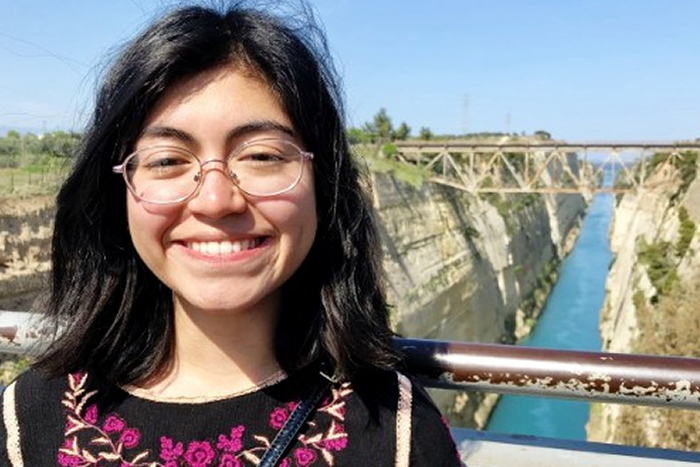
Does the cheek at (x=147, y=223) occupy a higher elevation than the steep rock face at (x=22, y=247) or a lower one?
higher

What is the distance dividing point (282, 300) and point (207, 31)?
0.62 meters

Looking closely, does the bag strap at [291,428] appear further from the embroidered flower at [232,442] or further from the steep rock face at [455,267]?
the steep rock face at [455,267]

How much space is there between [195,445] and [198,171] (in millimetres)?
539

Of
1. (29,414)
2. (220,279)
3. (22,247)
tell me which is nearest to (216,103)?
(220,279)

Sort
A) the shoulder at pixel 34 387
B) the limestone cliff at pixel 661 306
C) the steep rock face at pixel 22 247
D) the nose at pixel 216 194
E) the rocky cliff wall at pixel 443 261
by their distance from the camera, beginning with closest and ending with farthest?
the nose at pixel 216 194 < the shoulder at pixel 34 387 < the steep rock face at pixel 22 247 < the rocky cliff wall at pixel 443 261 < the limestone cliff at pixel 661 306

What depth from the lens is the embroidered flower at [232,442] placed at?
1298 millimetres

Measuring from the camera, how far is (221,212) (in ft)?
4.17

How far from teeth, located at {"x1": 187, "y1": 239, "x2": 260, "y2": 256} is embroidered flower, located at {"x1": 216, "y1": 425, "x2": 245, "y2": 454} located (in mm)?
360

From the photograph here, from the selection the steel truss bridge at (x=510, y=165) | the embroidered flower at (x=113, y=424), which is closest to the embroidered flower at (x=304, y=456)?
the embroidered flower at (x=113, y=424)

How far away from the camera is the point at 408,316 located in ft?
66.6

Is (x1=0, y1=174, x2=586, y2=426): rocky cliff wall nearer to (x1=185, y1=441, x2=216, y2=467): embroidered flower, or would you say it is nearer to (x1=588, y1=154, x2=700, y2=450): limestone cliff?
(x1=588, y1=154, x2=700, y2=450): limestone cliff

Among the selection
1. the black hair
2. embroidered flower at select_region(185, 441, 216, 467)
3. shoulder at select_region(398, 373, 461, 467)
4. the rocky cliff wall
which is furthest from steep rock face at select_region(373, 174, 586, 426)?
embroidered flower at select_region(185, 441, 216, 467)

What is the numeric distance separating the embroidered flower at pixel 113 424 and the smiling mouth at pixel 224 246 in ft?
1.28

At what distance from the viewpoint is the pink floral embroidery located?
1287 millimetres
